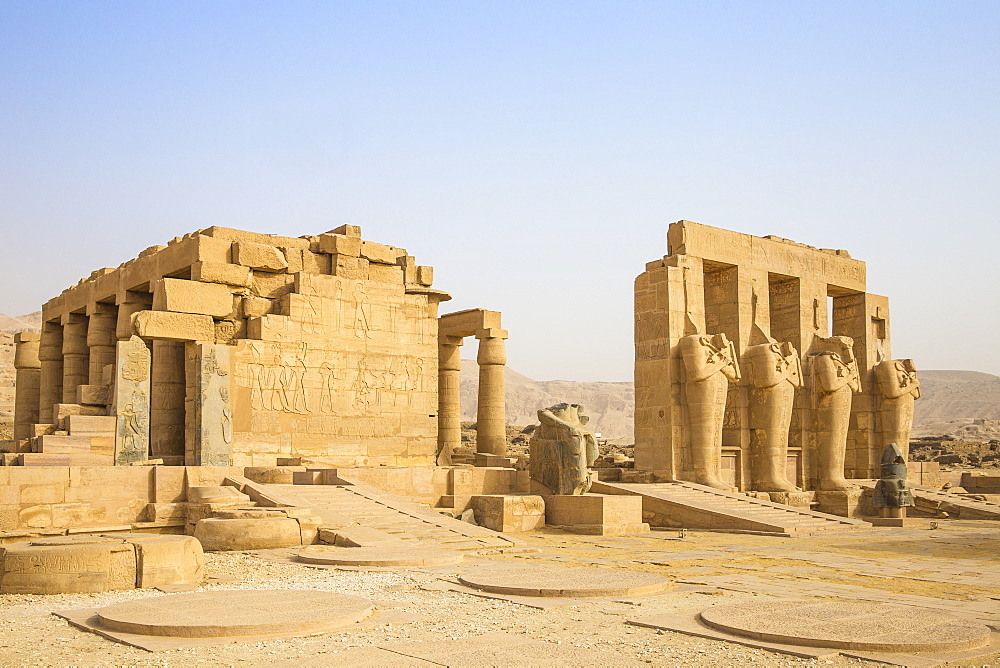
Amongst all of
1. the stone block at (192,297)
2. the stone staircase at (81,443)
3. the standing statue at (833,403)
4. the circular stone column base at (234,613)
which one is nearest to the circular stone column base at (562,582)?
the circular stone column base at (234,613)

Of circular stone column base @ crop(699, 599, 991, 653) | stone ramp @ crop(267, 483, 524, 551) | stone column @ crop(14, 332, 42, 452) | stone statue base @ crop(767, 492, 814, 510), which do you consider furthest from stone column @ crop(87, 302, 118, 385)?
circular stone column base @ crop(699, 599, 991, 653)

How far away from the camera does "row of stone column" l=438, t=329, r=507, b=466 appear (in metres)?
23.8

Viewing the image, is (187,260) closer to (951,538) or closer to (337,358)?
(337,358)

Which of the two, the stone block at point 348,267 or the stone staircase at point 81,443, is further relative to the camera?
the stone block at point 348,267

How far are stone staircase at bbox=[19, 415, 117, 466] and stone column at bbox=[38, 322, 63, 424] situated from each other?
865cm

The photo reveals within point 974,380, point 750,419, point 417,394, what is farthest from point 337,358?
point 974,380

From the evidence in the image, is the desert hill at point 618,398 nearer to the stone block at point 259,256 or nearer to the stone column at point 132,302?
the stone column at point 132,302

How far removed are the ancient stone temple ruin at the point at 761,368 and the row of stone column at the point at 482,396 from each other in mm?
5098

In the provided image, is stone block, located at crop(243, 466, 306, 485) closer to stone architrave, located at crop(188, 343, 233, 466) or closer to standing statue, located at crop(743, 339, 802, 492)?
stone architrave, located at crop(188, 343, 233, 466)

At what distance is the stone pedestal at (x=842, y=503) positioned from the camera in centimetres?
1970

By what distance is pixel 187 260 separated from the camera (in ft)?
61.1

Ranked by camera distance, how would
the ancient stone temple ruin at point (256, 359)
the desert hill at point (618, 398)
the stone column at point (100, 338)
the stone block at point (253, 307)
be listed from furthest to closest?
the desert hill at point (618, 398), the stone column at point (100, 338), the stone block at point (253, 307), the ancient stone temple ruin at point (256, 359)

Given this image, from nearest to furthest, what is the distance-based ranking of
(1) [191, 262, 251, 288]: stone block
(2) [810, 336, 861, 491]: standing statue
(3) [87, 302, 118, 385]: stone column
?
(1) [191, 262, 251, 288]: stone block
(2) [810, 336, 861, 491]: standing statue
(3) [87, 302, 118, 385]: stone column

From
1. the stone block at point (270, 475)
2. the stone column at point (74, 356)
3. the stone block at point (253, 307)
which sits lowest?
the stone block at point (270, 475)
